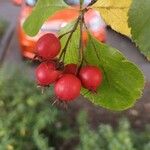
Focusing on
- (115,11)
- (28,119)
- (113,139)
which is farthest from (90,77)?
(28,119)

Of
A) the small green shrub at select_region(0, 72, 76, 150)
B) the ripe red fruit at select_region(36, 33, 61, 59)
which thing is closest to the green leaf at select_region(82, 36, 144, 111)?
the ripe red fruit at select_region(36, 33, 61, 59)

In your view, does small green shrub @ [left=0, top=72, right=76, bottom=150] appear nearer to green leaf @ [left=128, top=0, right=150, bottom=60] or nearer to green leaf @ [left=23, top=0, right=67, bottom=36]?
green leaf @ [left=23, top=0, right=67, bottom=36]

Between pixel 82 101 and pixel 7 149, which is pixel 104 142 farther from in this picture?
pixel 82 101

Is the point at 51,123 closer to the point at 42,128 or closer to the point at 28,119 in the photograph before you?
the point at 42,128

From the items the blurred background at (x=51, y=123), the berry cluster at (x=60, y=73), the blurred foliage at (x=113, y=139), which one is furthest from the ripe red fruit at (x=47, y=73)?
the blurred foliage at (x=113, y=139)

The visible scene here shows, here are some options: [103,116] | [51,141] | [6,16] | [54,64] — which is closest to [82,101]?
[103,116]

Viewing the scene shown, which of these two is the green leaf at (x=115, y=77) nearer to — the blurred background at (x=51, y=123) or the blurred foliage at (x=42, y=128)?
the blurred background at (x=51, y=123)
